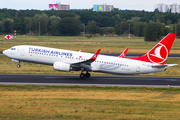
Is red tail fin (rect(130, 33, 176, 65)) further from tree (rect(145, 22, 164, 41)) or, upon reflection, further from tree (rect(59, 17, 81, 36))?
tree (rect(59, 17, 81, 36))

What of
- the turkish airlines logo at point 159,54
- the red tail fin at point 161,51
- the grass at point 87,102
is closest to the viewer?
the grass at point 87,102

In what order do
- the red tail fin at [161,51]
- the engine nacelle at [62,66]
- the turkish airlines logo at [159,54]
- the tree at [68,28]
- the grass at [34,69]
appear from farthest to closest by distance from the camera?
the tree at [68,28] < the grass at [34,69] < the engine nacelle at [62,66] < the turkish airlines logo at [159,54] < the red tail fin at [161,51]

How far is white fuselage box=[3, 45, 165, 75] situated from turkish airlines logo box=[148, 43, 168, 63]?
0.96m

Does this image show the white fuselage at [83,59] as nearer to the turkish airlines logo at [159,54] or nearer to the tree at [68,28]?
the turkish airlines logo at [159,54]

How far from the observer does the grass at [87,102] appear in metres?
21.3

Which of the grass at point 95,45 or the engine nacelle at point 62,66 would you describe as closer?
the engine nacelle at point 62,66

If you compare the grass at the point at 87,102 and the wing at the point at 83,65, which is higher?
the wing at the point at 83,65

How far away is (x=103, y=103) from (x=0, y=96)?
10.3m

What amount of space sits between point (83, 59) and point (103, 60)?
9.56ft

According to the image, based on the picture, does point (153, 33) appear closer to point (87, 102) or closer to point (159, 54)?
point (159, 54)

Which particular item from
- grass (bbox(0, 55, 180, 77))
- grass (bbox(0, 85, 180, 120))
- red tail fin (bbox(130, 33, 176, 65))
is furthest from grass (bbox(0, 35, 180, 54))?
grass (bbox(0, 85, 180, 120))

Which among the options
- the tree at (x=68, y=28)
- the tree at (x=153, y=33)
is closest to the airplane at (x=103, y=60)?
the tree at (x=153, y=33)

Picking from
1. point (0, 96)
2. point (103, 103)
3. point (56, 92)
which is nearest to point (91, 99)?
point (103, 103)

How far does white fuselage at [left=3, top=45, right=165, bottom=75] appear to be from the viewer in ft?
Answer: 129
